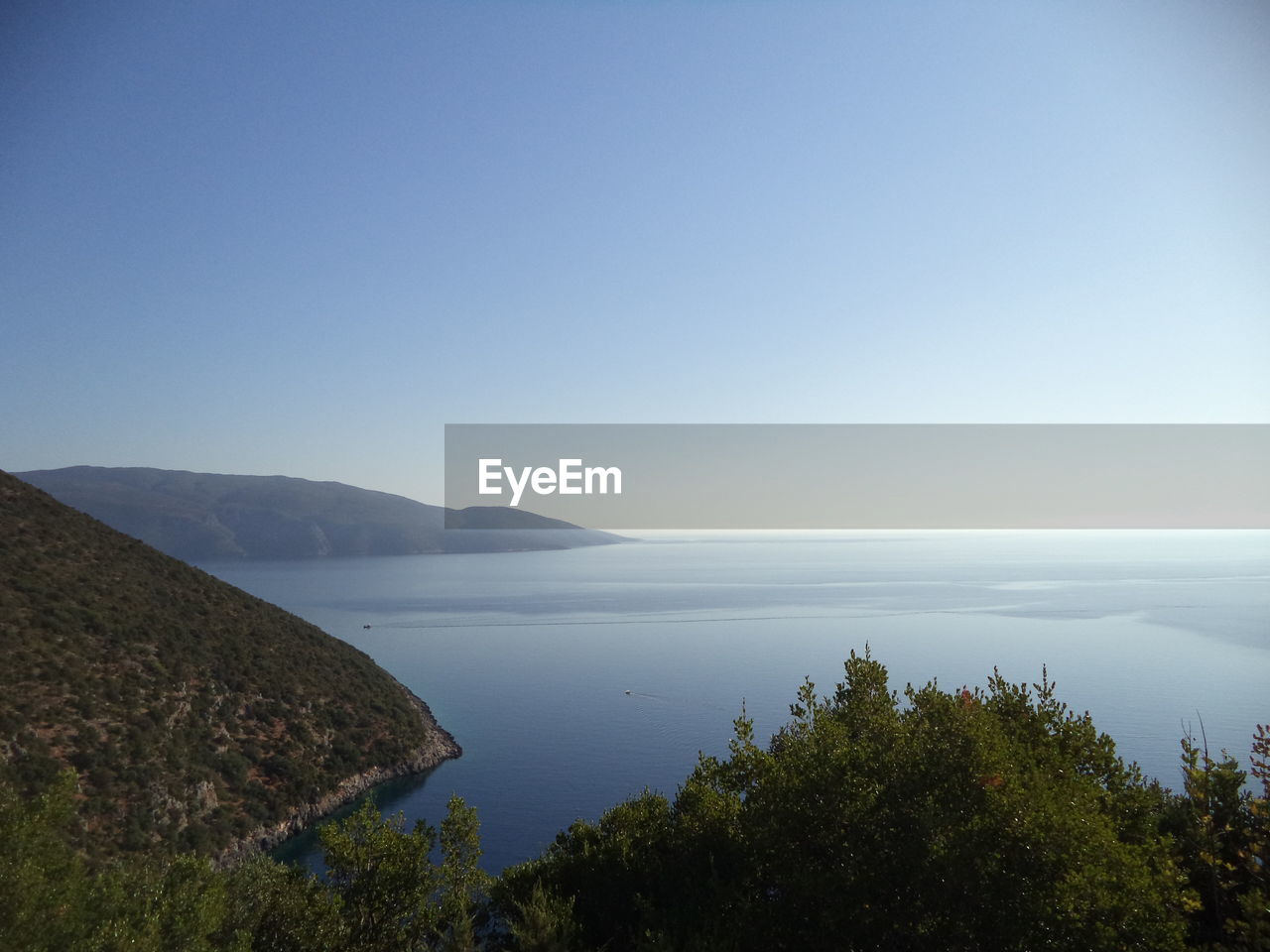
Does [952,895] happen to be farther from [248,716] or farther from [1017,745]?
[248,716]

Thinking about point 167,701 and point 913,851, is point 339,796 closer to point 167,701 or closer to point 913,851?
point 167,701

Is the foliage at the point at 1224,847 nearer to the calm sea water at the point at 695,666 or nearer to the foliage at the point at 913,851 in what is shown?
the foliage at the point at 913,851

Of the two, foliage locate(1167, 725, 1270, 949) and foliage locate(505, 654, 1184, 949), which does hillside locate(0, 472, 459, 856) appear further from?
foliage locate(1167, 725, 1270, 949)

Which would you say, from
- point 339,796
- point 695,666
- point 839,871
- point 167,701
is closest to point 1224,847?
point 839,871

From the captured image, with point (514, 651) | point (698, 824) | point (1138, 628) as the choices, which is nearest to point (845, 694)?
point (698, 824)

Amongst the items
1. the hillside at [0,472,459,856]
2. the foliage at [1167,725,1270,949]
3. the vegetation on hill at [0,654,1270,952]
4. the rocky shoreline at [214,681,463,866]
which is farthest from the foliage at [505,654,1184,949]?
the hillside at [0,472,459,856]

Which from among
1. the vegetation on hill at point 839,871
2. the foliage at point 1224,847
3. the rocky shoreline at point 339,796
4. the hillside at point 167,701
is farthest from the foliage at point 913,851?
the hillside at point 167,701
